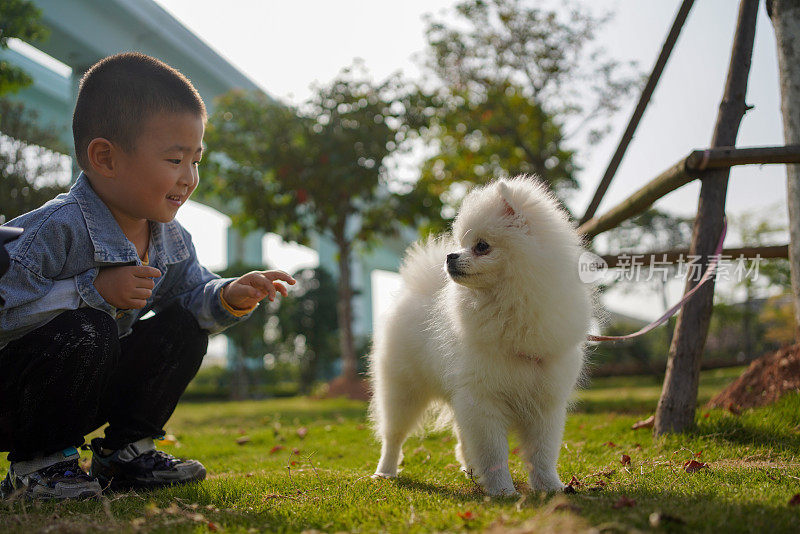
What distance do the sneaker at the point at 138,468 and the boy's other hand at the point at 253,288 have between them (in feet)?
2.46

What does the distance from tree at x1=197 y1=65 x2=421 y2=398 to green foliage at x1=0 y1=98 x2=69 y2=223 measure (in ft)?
14.0

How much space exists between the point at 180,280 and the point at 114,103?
2.93 ft

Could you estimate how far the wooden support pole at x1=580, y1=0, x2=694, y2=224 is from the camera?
421 centimetres

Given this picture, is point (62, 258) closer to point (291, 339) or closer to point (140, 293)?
point (140, 293)

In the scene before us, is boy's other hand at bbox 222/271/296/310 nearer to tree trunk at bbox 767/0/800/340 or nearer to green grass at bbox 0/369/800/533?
green grass at bbox 0/369/800/533

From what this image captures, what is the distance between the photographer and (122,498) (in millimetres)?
2168

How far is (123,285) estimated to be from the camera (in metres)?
2.24

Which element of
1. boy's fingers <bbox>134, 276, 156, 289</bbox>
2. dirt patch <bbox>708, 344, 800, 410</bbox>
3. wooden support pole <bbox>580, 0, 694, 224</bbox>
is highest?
wooden support pole <bbox>580, 0, 694, 224</bbox>

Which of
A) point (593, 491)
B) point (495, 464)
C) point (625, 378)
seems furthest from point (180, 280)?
point (625, 378)

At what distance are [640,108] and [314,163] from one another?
6.77 metres

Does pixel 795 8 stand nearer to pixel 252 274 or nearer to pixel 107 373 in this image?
pixel 252 274

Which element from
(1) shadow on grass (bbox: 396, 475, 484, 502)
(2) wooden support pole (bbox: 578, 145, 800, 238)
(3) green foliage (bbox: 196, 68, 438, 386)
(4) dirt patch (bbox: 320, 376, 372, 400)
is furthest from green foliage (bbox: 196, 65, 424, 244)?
(1) shadow on grass (bbox: 396, 475, 484, 502)

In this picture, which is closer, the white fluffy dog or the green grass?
the green grass

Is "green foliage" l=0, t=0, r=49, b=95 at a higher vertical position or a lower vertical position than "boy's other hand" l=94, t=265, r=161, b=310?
higher
